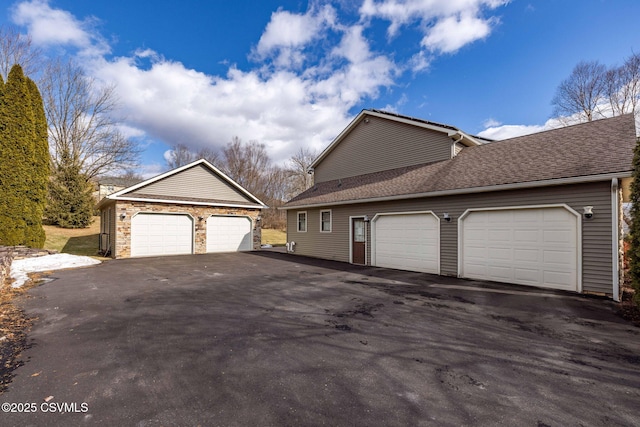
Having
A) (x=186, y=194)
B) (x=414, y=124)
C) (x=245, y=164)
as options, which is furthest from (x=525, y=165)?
(x=245, y=164)

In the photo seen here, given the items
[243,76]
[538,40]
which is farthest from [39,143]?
[538,40]

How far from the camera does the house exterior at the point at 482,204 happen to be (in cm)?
668

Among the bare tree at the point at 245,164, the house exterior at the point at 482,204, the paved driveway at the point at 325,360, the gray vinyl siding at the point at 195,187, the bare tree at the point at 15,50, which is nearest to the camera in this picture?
the paved driveway at the point at 325,360

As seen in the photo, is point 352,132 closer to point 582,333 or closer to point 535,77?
point 535,77

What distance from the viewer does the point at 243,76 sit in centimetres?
1595

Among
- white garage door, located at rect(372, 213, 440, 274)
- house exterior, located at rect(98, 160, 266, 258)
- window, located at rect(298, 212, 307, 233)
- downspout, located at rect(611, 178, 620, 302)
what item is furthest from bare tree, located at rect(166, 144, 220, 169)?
downspout, located at rect(611, 178, 620, 302)

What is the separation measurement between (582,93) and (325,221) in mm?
23723

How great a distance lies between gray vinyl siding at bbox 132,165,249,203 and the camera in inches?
570

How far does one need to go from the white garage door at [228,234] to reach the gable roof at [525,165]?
6.73 meters

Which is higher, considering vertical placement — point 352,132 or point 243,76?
point 243,76

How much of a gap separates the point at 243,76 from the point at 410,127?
1006 centimetres

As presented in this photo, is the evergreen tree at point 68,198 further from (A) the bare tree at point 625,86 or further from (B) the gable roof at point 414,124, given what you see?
(A) the bare tree at point 625,86

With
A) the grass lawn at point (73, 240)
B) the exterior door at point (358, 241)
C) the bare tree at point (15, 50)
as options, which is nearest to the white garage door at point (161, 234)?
the grass lawn at point (73, 240)

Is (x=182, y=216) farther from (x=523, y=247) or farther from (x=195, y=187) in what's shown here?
(x=523, y=247)
